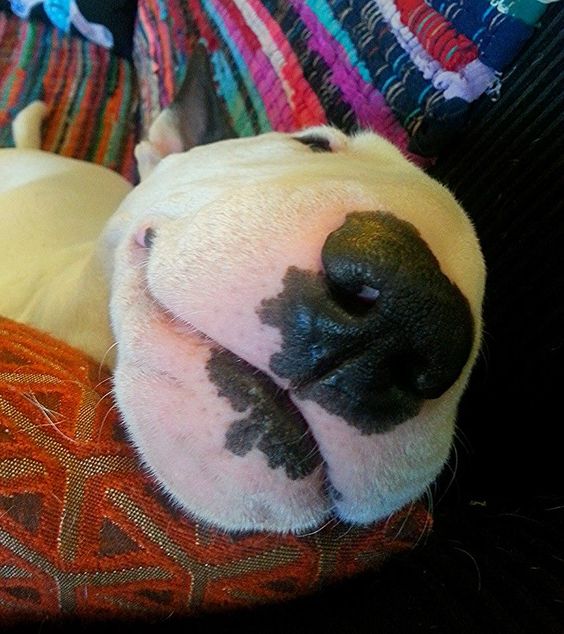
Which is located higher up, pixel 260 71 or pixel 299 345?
pixel 299 345

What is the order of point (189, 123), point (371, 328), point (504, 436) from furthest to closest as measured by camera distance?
point (189, 123) → point (504, 436) → point (371, 328)

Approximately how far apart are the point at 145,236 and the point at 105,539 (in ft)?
1.09

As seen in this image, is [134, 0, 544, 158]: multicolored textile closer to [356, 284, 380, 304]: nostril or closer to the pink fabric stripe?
the pink fabric stripe

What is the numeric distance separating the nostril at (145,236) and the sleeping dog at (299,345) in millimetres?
22

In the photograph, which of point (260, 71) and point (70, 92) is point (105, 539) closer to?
point (260, 71)

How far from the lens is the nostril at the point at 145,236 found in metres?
0.75

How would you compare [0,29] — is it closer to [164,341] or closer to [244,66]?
[244,66]

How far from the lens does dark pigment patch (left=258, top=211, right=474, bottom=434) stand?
50 centimetres

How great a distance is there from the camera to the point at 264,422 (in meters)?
0.54

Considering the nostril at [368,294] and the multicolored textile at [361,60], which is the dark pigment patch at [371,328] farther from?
the multicolored textile at [361,60]

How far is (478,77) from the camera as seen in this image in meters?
0.95

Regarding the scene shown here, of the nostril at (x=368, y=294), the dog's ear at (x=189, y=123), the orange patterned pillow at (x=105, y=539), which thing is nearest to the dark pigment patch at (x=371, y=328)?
the nostril at (x=368, y=294)

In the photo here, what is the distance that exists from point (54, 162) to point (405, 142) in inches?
40.7

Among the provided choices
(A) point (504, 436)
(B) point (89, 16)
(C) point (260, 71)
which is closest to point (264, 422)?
(A) point (504, 436)
